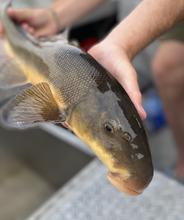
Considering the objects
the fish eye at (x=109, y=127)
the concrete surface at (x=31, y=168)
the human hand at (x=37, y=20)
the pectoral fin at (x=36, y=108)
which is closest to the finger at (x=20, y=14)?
the human hand at (x=37, y=20)

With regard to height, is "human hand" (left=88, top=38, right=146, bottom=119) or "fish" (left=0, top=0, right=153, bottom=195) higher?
"fish" (left=0, top=0, right=153, bottom=195)

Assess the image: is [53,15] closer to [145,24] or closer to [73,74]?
[145,24]

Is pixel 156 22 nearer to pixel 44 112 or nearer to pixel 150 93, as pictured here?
pixel 44 112

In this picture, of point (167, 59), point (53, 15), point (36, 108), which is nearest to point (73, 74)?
point (36, 108)

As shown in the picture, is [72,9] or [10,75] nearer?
[10,75]

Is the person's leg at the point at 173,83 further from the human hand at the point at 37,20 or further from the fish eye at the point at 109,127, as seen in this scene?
the fish eye at the point at 109,127

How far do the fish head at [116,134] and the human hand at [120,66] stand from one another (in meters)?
0.03

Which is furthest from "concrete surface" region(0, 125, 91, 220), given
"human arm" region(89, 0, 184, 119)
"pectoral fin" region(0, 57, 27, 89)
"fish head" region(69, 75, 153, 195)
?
"fish head" region(69, 75, 153, 195)

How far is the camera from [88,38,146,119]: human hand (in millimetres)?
970

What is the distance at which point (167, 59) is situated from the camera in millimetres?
1711

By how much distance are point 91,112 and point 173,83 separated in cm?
87

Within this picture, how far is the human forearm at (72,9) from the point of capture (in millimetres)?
1906

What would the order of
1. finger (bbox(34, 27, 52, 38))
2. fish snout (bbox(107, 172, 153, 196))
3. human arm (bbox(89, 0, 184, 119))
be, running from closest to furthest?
1. fish snout (bbox(107, 172, 153, 196))
2. human arm (bbox(89, 0, 184, 119))
3. finger (bbox(34, 27, 52, 38))

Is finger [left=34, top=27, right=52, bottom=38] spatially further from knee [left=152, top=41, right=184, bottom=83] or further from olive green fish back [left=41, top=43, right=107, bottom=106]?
olive green fish back [left=41, top=43, right=107, bottom=106]
